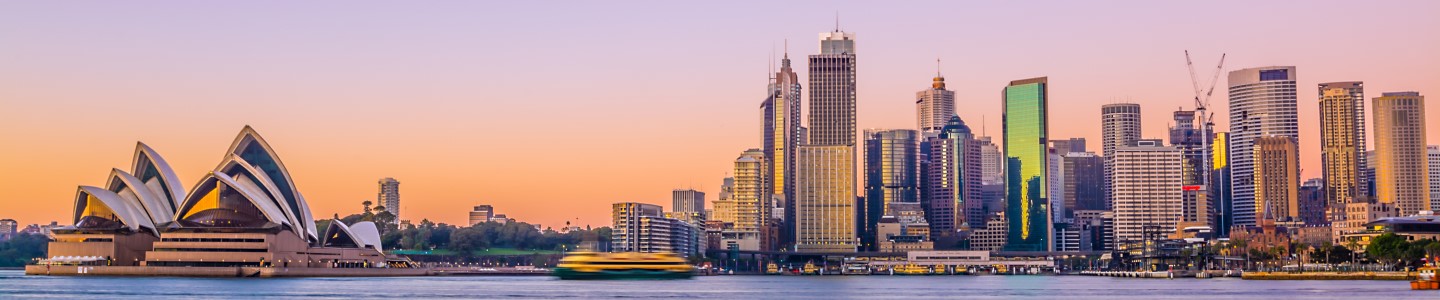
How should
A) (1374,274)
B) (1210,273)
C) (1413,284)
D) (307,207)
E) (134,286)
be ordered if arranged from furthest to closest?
(1210,273)
(307,207)
(1374,274)
(134,286)
(1413,284)

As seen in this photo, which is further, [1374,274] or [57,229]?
[57,229]

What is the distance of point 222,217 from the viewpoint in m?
150

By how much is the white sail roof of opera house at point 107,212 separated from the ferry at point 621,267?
126 ft

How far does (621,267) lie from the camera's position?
13950cm

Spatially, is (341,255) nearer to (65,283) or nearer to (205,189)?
(205,189)

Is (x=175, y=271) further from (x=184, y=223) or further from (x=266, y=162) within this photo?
(x=266, y=162)

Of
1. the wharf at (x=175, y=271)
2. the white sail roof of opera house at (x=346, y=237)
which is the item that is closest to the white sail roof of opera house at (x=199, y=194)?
the wharf at (x=175, y=271)

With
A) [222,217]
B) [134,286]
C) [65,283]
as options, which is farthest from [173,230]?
[134,286]

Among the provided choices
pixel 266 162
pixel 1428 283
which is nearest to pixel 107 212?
pixel 266 162

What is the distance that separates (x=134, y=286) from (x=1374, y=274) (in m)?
94.9

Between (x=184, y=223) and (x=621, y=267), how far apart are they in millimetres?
40209

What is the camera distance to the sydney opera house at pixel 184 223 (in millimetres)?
148750

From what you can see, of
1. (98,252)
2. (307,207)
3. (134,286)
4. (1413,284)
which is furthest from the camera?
(307,207)

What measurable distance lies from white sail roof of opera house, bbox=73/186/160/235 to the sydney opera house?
86 mm
